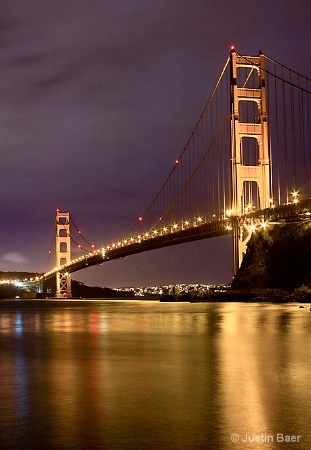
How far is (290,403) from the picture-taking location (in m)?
6.84

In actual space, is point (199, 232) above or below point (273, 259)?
above

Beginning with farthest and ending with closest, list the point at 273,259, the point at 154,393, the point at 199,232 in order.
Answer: the point at 199,232 → the point at 273,259 → the point at 154,393

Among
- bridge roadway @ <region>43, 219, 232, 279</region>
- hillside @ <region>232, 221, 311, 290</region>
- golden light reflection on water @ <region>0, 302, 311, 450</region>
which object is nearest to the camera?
golden light reflection on water @ <region>0, 302, 311, 450</region>

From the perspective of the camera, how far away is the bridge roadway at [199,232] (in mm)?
47250

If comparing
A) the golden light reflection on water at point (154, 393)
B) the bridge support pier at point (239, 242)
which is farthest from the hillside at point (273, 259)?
the golden light reflection on water at point (154, 393)

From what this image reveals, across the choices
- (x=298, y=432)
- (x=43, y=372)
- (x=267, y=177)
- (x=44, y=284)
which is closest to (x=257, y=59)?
(x=267, y=177)

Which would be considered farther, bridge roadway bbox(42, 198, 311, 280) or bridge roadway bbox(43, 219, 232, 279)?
bridge roadway bbox(43, 219, 232, 279)

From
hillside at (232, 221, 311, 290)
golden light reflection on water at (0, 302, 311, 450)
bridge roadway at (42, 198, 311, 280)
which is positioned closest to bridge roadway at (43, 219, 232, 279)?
bridge roadway at (42, 198, 311, 280)

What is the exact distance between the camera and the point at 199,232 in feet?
185

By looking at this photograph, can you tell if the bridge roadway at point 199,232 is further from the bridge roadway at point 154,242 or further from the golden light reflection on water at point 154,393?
the golden light reflection on water at point 154,393

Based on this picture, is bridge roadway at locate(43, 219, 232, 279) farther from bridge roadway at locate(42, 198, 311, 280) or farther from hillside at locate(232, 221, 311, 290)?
hillside at locate(232, 221, 311, 290)

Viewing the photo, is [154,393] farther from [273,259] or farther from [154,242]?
[154,242]

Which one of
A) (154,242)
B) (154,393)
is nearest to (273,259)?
(154,242)

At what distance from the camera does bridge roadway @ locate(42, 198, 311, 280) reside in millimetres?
47250
